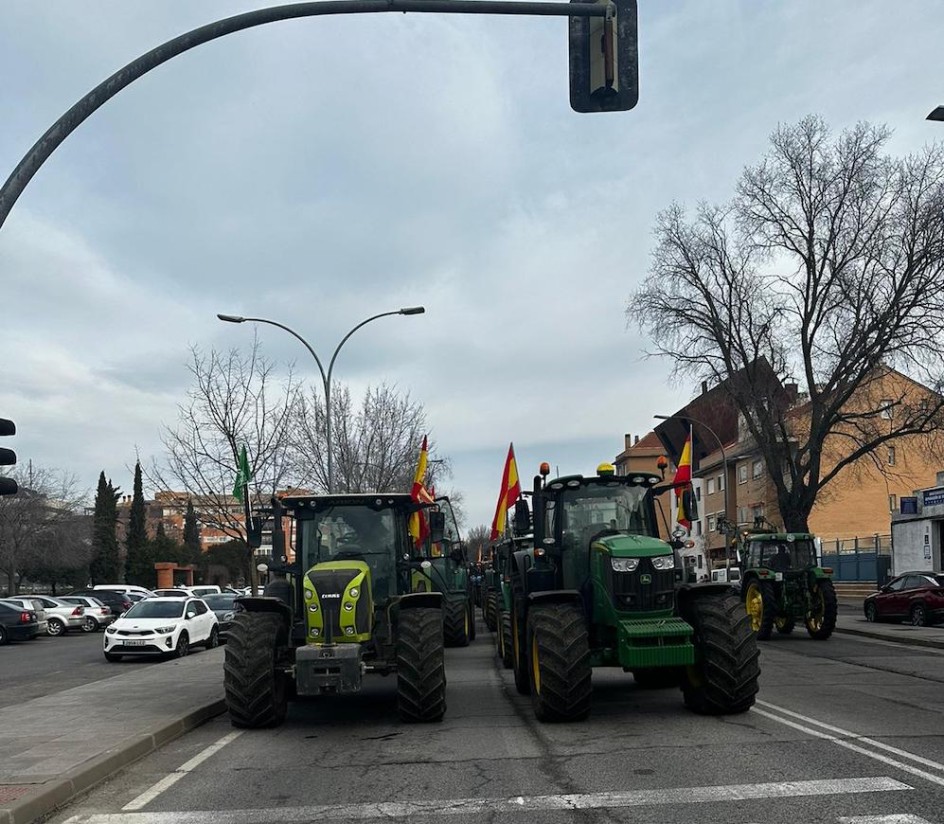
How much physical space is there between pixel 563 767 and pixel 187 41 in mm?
6487

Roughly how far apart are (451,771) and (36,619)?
92.2 ft

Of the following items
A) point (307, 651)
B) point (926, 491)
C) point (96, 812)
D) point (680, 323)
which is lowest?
point (96, 812)

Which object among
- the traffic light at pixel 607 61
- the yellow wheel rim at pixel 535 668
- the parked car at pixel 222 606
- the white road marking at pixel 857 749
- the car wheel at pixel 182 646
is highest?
the traffic light at pixel 607 61

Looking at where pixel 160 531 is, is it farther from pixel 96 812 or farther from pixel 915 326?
pixel 96 812

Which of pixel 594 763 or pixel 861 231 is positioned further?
pixel 861 231

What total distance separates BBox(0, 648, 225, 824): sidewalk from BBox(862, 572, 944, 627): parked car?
18.7 meters

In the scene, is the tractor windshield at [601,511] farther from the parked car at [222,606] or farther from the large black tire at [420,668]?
the parked car at [222,606]

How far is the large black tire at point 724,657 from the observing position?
416 inches

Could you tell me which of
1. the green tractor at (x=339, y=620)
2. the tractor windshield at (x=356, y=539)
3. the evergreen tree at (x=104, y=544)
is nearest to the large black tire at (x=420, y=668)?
the green tractor at (x=339, y=620)

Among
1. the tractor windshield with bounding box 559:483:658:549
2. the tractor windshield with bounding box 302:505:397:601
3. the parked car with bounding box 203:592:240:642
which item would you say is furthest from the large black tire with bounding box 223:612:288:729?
the parked car with bounding box 203:592:240:642

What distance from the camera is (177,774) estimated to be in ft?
29.4

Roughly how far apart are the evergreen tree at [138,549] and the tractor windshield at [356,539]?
69.6 m

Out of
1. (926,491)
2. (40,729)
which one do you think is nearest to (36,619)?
(40,729)

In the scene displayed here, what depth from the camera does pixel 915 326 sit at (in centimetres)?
3369
